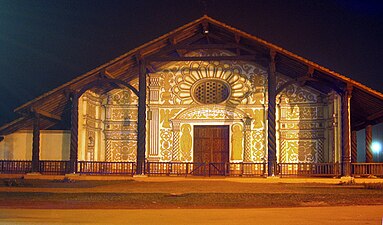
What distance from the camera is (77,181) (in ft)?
77.3

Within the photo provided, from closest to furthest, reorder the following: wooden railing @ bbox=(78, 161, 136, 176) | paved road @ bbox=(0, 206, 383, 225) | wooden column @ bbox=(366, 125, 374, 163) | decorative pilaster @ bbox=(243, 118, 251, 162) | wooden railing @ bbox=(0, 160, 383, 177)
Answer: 1. paved road @ bbox=(0, 206, 383, 225)
2. wooden railing @ bbox=(0, 160, 383, 177)
3. wooden railing @ bbox=(78, 161, 136, 176)
4. decorative pilaster @ bbox=(243, 118, 251, 162)
5. wooden column @ bbox=(366, 125, 374, 163)

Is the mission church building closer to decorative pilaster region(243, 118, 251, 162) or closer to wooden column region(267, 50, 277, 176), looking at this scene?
decorative pilaster region(243, 118, 251, 162)

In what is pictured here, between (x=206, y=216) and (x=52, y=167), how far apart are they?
48.0 ft

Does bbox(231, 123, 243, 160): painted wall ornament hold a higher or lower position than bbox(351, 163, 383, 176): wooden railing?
higher

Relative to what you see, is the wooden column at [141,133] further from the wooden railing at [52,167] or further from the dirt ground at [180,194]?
the wooden railing at [52,167]

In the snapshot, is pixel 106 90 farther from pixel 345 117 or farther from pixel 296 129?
pixel 345 117

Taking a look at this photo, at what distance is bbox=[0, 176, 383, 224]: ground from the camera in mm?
12828

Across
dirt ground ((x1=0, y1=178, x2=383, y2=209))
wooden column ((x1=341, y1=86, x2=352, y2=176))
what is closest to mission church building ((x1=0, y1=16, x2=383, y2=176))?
wooden column ((x1=341, y1=86, x2=352, y2=176))

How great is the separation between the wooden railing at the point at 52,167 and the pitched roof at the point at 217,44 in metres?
2.50

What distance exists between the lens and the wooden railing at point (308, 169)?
24422mm

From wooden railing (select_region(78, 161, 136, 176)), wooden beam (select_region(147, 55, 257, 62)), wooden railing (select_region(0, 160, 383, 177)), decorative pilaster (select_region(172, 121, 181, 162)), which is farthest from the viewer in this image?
decorative pilaster (select_region(172, 121, 181, 162))

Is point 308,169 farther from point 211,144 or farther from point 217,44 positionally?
point 217,44

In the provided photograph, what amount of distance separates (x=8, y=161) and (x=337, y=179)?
49.5 ft

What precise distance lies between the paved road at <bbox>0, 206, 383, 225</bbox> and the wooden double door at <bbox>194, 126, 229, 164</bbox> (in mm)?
13333
